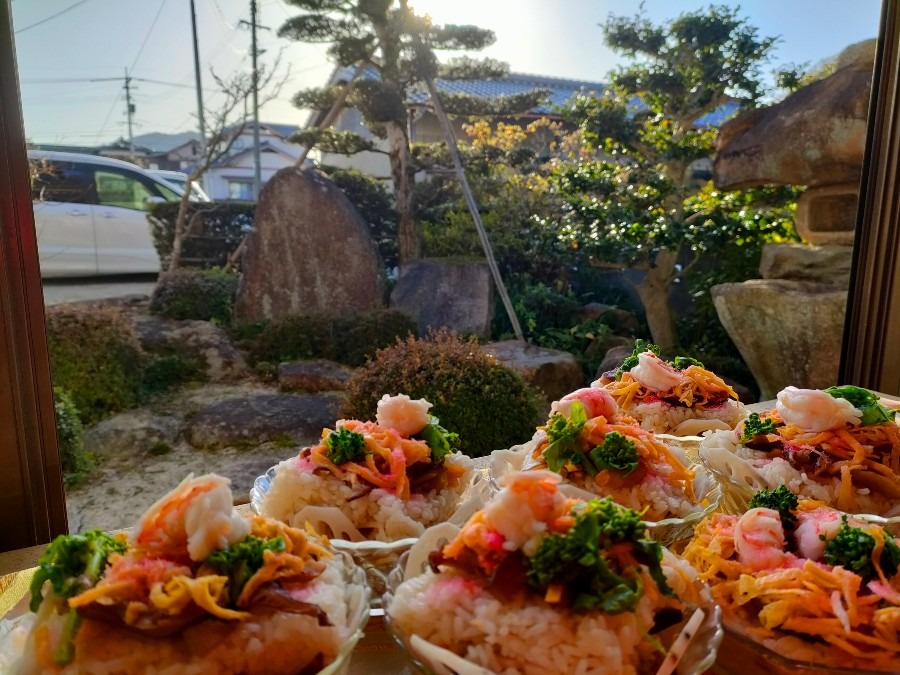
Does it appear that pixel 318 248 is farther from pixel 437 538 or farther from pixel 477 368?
pixel 437 538

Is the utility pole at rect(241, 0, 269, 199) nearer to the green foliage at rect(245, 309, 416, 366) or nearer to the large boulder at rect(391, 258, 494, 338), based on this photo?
the green foliage at rect(245, 309, 416, 366)

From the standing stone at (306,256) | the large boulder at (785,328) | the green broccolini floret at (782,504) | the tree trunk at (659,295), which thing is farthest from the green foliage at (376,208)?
the green broccolini floret at (782,504)

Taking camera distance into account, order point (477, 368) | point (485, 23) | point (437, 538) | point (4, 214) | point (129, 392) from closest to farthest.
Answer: point (437, 538)
point (4, 214)
point (477, 368)
point (129, 392)
point (485, 23)

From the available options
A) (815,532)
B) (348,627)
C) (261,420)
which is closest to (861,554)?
(815,532)

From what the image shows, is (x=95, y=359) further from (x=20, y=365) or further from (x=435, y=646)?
(x=435, y=646)

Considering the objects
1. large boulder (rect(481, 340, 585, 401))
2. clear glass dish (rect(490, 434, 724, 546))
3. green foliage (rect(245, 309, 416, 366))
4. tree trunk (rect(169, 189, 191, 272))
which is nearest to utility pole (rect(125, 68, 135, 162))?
tree trunk (rect(169, 189, 191, 272))

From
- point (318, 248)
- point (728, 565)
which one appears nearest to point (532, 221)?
point (318, 248)
